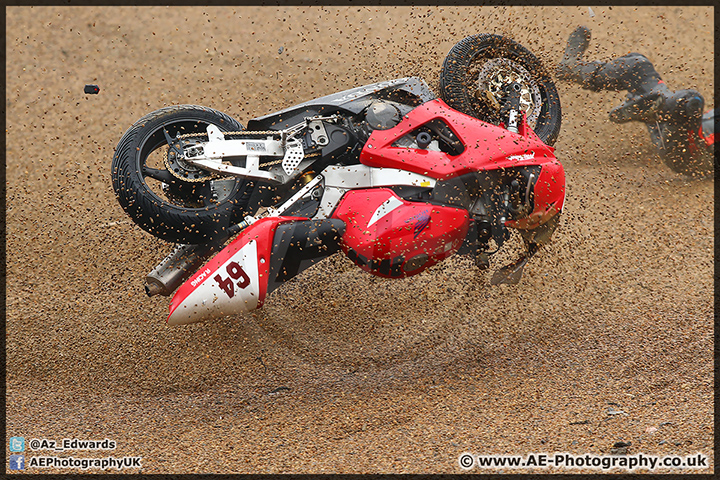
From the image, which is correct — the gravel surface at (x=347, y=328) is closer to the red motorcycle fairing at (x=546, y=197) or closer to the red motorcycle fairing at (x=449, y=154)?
the red motorcycle fairing at (x=546, y=197)

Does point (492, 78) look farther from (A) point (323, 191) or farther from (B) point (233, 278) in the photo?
(B) point (233, 278)

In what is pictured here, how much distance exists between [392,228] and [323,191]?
2.12ft

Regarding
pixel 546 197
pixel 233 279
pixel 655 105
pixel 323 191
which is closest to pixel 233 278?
pixel 233 279

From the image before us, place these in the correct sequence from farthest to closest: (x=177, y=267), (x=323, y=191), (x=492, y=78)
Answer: (x=492, y=78) < (x=177, y=267) < (x=323, y=191)

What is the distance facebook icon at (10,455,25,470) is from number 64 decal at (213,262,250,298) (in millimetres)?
1778

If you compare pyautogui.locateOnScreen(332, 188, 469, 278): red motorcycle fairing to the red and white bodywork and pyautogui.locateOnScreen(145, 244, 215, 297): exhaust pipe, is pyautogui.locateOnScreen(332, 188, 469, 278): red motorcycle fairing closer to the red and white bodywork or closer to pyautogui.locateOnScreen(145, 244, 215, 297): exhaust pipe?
the red and white bodywork

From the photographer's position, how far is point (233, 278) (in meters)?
4.01

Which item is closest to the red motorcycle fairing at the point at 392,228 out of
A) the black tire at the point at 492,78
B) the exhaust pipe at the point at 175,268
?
the exhaust pipe at the point at 175,268

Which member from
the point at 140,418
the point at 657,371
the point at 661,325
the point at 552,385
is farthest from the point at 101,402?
the point at 661,325

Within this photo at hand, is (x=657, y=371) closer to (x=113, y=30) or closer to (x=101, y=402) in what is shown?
(x=101, y=402)

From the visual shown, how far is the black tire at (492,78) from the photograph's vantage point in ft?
16.9

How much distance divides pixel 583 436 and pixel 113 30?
9.08m

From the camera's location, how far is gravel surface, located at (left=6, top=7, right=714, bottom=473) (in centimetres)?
406

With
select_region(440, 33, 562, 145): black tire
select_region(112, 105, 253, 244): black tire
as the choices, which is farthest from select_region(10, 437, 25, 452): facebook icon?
select_region(440, 33, 562, 145): black tire
